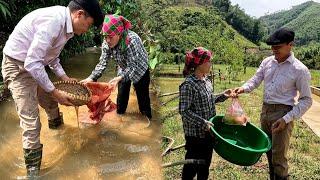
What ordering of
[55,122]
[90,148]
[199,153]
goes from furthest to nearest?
[55,122] → [90,148] → [199,153]

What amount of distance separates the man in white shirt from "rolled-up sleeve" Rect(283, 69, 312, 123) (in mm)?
1868

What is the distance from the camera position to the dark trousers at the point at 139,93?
17.0ft

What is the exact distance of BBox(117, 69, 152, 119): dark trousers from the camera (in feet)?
17.0

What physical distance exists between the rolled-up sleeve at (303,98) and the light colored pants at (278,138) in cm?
15

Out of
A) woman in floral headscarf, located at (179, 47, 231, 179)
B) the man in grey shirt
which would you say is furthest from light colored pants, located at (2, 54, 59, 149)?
the man in grey shirt

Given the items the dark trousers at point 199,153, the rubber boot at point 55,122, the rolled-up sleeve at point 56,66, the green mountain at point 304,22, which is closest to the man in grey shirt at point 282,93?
the dark trousers at point 199,153

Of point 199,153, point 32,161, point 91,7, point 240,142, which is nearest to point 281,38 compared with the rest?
point 240,142

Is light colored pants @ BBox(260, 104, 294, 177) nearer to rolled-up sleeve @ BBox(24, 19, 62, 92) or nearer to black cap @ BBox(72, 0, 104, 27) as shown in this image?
black cap @ BBox(72, 0, 104, 27)

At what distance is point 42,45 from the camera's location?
3303mm

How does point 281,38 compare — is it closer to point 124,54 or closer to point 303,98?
point 303,98

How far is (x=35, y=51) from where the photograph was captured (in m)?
3.28

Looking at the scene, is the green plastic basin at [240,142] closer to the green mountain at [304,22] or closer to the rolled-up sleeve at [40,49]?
the rolled-up sleeve at [40,49]

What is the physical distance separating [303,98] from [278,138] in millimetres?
448

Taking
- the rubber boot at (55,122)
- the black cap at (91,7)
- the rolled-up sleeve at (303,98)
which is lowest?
the rubber boot at (55,122)
